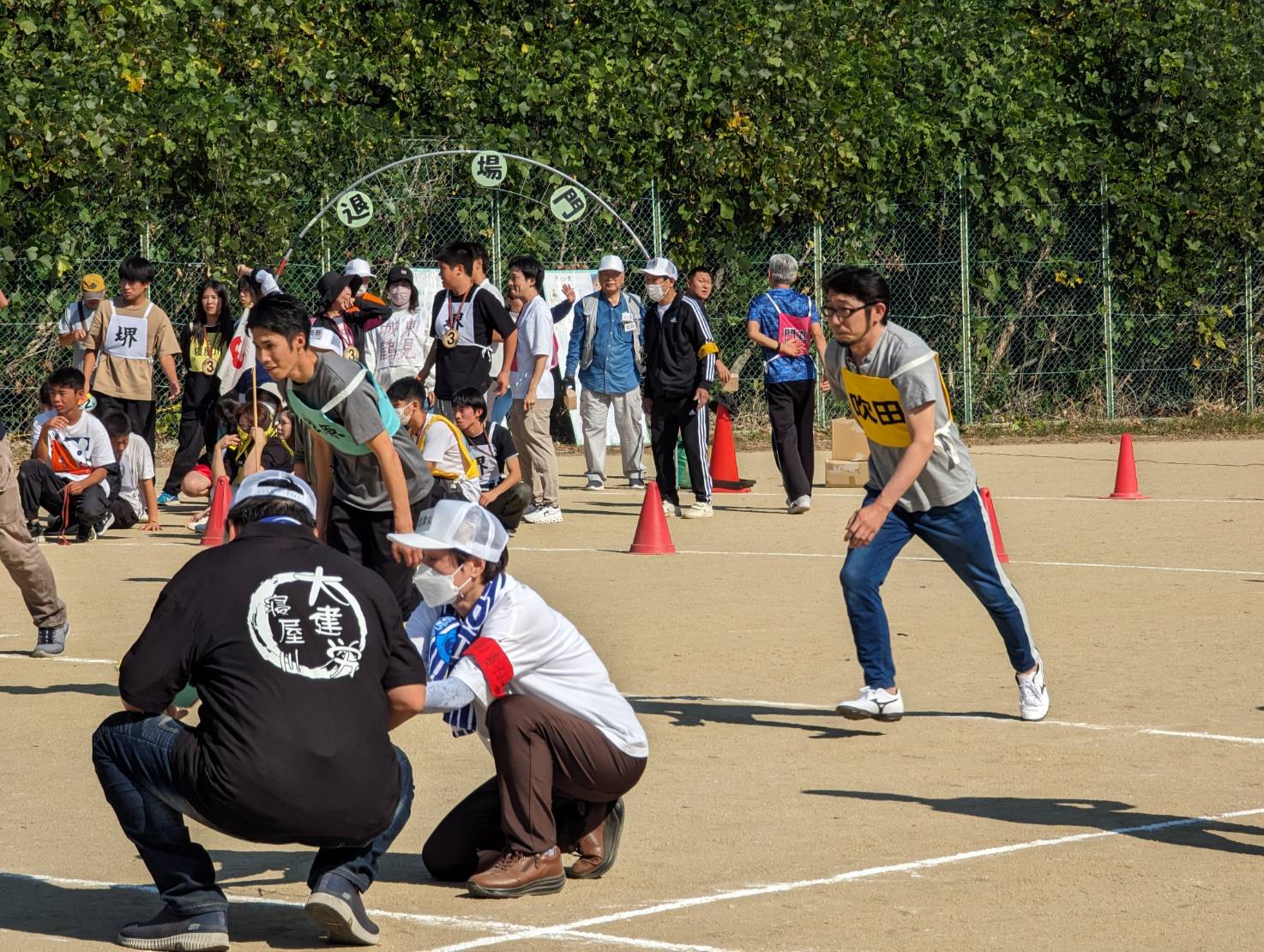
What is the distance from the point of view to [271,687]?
5035 millimetres

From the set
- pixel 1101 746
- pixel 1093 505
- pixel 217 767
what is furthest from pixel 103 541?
pixel 217 767

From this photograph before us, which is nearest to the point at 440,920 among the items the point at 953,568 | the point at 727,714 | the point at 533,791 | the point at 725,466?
the point at 533,791

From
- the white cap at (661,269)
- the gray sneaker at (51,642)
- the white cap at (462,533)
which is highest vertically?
the white cap at (661,269)

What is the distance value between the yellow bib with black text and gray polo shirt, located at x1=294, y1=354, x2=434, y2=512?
1.95m

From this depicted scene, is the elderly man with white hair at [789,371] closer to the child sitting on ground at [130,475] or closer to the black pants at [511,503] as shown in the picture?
the black pants at [511,503]

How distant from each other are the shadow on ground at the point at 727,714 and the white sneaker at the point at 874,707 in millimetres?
80

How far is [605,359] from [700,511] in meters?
2.38

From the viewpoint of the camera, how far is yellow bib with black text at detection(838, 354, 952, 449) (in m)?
8.16

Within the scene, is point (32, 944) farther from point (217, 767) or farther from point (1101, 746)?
point (1101, 746)

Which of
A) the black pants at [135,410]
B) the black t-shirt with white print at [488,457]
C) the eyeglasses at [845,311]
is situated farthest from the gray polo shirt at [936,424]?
the black pants at [135,410]

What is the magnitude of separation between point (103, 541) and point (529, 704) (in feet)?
32.2

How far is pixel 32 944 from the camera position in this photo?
522 centimetres

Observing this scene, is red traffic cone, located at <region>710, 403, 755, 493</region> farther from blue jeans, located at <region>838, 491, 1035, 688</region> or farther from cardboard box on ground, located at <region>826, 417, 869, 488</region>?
blue jeans, located at <region>838, 491, 1035, 688</region>

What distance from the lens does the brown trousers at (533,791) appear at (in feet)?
18.9
